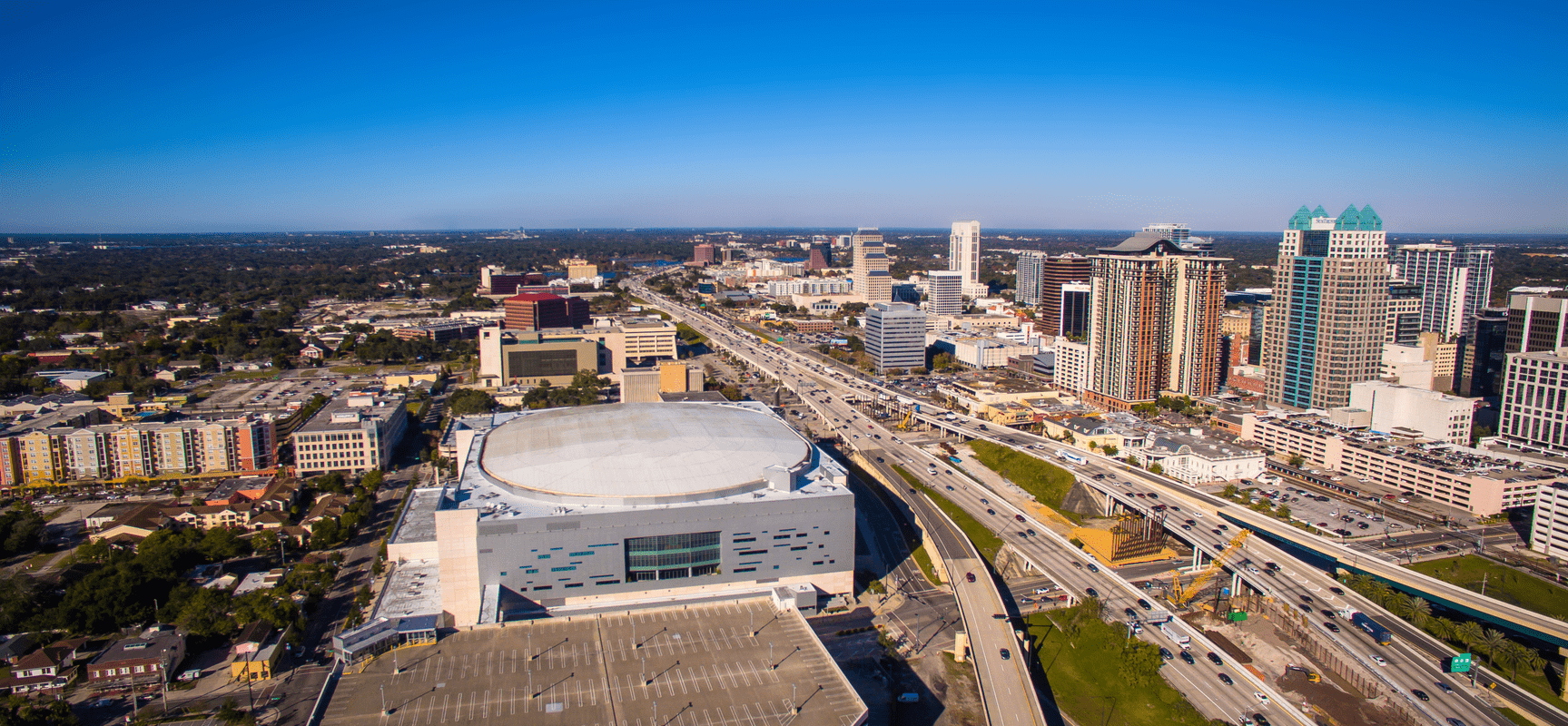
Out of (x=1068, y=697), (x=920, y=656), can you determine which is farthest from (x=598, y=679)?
(x=1068, y=697)

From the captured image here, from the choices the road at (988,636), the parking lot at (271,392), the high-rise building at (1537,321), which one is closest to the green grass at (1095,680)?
the road at (988,636)

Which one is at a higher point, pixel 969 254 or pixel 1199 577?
pixel 969 254

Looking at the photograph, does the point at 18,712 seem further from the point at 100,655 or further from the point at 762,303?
the point at 762,303

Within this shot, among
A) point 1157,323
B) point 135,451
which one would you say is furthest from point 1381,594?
point 135,451

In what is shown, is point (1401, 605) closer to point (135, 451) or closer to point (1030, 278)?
point (135, 451)

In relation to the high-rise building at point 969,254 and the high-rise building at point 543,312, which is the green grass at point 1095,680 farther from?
the high-rise building at point 969,254

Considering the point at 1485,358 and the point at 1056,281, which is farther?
the point at 1056,281
